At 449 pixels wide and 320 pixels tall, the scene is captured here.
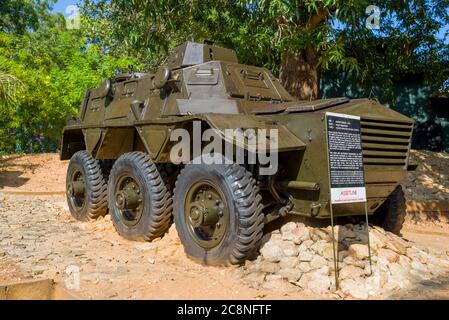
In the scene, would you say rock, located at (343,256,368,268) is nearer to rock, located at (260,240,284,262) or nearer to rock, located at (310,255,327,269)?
rock, located at (310,255,327,269)

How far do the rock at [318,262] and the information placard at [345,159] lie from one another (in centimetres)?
64

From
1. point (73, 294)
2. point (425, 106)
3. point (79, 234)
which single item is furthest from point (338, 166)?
point (425, 106)

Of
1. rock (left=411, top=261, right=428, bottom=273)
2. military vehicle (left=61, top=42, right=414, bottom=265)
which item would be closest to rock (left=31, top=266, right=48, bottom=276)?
military vehicle (left=61, top=42, right=414, bottom=265)

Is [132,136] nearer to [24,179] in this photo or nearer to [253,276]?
[253,276]

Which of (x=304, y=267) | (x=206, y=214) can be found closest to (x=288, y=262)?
(x=304, y=267)

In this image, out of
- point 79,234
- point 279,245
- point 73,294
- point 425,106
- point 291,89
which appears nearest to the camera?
point 73,294

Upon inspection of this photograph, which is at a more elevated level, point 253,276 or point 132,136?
point 132,136

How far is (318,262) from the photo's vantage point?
477cm

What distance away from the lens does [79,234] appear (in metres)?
6.90

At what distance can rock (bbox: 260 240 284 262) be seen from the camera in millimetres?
4918

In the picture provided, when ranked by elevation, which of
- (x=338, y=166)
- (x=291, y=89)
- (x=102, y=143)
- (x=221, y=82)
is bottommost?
(x=338, y=166)

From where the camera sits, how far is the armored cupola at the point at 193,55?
21.7 feet

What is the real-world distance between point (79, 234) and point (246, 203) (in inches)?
124

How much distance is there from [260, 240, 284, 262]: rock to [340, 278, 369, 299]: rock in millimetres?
685
